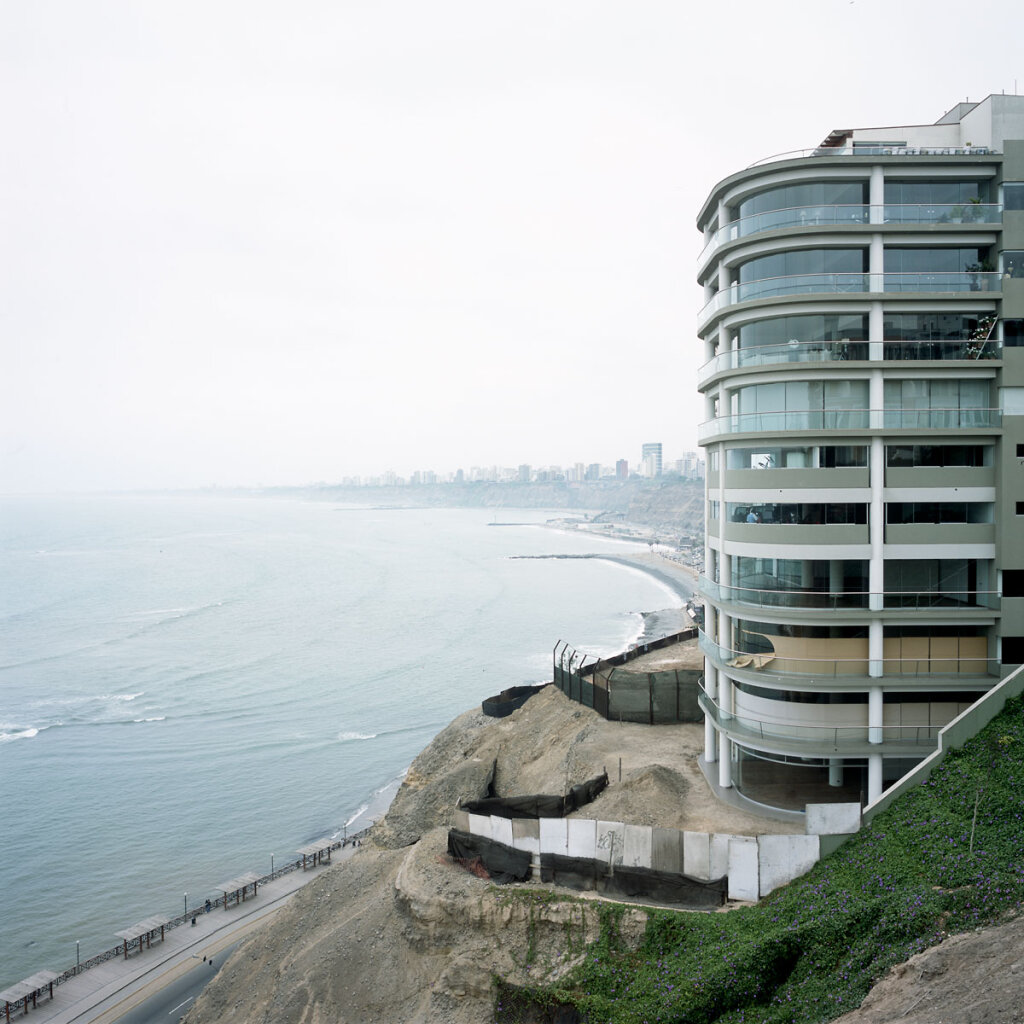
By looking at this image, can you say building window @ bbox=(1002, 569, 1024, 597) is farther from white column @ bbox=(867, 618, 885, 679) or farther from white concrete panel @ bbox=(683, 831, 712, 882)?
white concrete panel @ bbox=(683, 831, 712, 882)

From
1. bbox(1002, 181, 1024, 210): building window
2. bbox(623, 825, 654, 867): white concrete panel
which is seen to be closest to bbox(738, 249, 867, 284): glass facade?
bbox(1002, 181, 1024, 210): building window

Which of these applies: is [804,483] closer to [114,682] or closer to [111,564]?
[114,682]

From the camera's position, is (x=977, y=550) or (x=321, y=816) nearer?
(x=977, y=550)

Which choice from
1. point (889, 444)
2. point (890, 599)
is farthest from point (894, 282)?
point (890, 599)

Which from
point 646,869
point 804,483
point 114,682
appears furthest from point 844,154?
point 114,682

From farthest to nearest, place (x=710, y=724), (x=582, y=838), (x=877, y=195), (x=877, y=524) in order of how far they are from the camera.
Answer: (x=710, y=724), (x=877, y=195), (x=877, y=524), (x=582, y=838)

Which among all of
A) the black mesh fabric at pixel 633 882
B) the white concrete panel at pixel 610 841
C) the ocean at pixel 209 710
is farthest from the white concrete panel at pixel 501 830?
the ocean at pixel 209 710

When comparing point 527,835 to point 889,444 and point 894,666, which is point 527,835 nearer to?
point 894,666
